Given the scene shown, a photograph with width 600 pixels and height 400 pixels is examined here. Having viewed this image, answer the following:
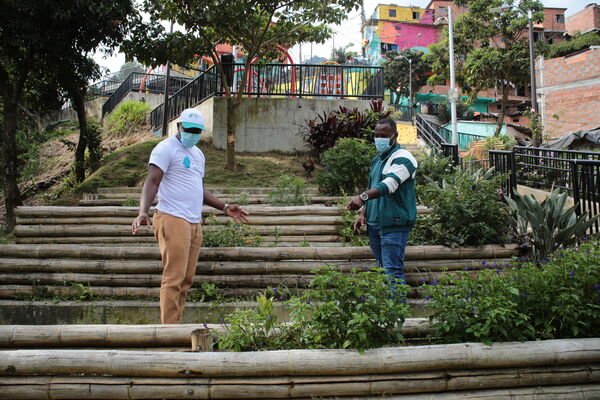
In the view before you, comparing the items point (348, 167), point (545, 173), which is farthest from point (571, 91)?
point (348, 167)

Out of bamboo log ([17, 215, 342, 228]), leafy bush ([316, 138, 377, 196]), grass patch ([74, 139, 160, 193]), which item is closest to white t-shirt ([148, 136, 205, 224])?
bamboo log ([17, 215, 342, 228])

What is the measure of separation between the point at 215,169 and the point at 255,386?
9067mm

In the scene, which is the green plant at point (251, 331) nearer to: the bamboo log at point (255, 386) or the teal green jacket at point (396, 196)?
the bamboo log at point (255, 386)

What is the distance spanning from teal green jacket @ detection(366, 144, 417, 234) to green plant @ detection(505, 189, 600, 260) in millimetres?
2120

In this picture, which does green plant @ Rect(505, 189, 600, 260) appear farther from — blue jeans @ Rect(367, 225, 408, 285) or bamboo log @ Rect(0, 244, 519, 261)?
blue jeans @ Rect(367, 225, 408, 285)

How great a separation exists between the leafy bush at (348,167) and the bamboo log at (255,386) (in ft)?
18.2

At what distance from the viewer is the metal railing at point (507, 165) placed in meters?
7.14

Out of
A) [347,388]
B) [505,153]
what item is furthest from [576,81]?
[347,388]

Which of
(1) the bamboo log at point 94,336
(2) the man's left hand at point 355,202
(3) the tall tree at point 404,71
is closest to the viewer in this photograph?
(1) the bamboo log at point 94,336

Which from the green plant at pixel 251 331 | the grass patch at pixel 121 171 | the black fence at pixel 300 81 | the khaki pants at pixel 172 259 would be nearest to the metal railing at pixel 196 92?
the black fence at pixel 300 81

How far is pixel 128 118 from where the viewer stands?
21.1 m

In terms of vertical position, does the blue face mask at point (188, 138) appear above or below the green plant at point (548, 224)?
above

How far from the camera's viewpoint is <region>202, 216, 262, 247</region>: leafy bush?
5.86 metres

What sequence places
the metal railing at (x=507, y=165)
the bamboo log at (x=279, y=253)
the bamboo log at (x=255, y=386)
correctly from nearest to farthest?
1. the bamboo log at (x=255, y=386)
2. the bamboo log at (x=279, y=253)
3. the metal railing at (x=507, y=165)
